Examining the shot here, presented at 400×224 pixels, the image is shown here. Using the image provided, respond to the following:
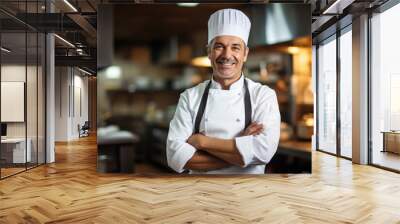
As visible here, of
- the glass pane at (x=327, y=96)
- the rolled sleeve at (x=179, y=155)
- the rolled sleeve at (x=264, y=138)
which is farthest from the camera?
the glass pane at (x=327, y=96)

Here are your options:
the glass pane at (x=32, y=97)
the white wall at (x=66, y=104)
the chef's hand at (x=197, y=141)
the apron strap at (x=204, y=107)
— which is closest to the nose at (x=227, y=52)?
the apron strap at (x=204, y=107)

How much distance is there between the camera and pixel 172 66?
233 inches

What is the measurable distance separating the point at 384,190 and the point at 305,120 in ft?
4.85

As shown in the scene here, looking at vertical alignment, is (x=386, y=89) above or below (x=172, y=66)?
below

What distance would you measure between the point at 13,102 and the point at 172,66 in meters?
2.59

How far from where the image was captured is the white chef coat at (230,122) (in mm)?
5617

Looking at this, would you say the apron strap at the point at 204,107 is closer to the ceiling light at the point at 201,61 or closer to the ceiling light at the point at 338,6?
the ceiling light at the point at 201,61

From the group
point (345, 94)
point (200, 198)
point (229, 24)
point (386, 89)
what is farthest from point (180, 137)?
point (345, 94)

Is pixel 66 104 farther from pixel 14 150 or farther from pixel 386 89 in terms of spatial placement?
pixel 386 89

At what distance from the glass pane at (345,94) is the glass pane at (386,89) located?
81cm

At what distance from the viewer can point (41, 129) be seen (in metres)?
7.41

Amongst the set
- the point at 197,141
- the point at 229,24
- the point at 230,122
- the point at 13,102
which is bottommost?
the point at 197,141

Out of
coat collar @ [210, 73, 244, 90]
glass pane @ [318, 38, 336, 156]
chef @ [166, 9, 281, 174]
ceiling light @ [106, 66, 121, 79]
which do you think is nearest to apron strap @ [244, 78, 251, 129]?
chef @ [166, 9, 281, 174]

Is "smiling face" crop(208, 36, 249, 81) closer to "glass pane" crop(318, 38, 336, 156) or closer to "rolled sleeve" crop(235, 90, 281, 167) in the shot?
"rolled sleeve" crop(235, 90, 281, 167)
